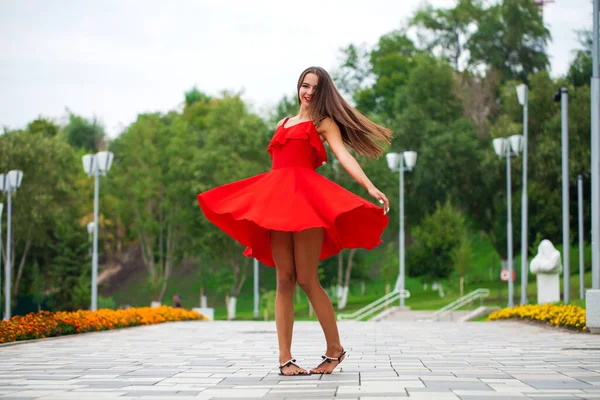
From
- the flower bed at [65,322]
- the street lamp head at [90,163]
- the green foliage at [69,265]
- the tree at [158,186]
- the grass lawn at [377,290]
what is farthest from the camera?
the tree at [158,186]

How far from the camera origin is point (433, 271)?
44.3m

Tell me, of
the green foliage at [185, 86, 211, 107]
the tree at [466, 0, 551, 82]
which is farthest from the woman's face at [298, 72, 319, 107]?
the green foliage at [185, 86, 211, 107]

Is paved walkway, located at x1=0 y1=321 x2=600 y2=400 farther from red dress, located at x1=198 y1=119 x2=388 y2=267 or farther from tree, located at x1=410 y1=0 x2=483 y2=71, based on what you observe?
tree, located at x1=410 y1=0 x2=483 y2=71

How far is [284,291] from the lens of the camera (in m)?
6.41

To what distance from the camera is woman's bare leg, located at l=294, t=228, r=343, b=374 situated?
6324 mm

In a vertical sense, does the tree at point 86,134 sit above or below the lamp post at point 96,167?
above

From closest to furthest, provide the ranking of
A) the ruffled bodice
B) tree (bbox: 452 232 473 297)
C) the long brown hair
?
the ruffled bodice < the long brown hair < tree (bbox: 452 232 473 297)

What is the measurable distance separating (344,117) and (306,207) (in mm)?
895

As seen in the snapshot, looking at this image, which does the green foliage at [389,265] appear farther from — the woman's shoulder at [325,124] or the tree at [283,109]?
the woman's shoulder at [325,124]

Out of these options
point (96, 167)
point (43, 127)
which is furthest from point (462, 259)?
point (43, 127)

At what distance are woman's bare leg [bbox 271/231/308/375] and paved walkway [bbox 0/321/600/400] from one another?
22cm

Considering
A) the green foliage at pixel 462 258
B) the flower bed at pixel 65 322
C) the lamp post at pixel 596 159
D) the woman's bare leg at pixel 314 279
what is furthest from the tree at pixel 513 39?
the woman's bare leg at pixel 314 279

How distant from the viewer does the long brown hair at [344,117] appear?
261 inches

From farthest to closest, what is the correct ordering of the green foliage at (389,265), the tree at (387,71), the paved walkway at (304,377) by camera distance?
the tree at (387,71)
the green foliage at (389,265)
the paved walkway at (304,377)
